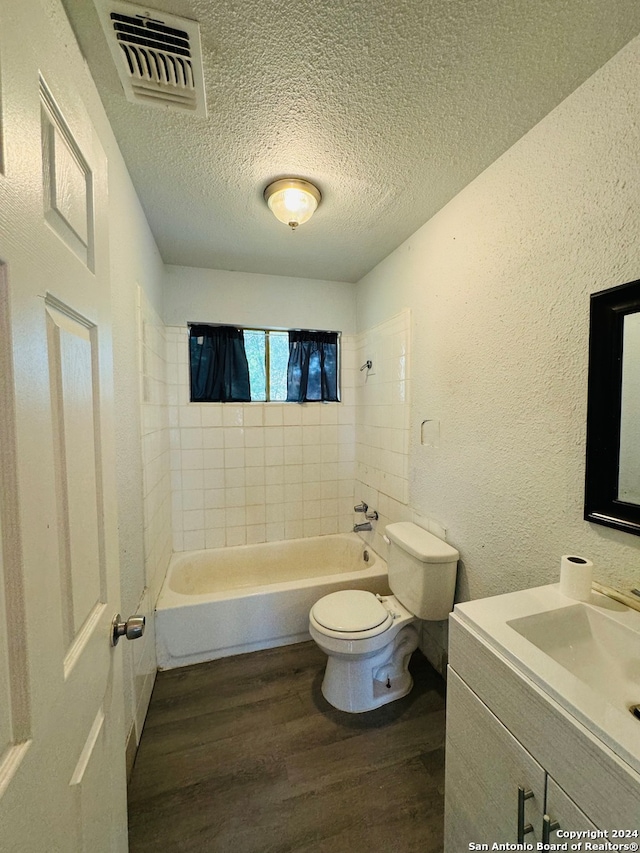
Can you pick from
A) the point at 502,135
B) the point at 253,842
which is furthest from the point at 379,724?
the point at 502,135

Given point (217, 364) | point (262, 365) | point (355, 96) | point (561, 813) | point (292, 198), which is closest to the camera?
point (561, 813)

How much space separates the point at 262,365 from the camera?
2.64 m

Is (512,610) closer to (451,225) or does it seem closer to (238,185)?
(451,225)

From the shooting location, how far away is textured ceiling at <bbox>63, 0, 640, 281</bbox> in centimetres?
85

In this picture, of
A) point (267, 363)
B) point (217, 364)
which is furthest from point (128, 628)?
point (267, 363)

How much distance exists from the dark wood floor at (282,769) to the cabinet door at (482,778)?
306 millimetres

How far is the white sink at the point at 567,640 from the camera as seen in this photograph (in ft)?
2.43

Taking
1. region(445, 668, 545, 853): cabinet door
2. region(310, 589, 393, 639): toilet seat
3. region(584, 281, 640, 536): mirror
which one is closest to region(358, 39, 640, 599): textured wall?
region(584, 281, 640, 536): mirror

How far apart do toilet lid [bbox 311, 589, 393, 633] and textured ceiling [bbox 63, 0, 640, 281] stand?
2.05 meters

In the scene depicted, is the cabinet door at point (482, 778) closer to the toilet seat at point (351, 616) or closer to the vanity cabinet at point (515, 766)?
the vanity cabinet at point (515, 766)

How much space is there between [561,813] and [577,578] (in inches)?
21.2

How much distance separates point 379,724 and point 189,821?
83 centimetres

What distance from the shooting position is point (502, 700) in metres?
0.81

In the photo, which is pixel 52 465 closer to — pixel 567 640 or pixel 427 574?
pixel 567 640
